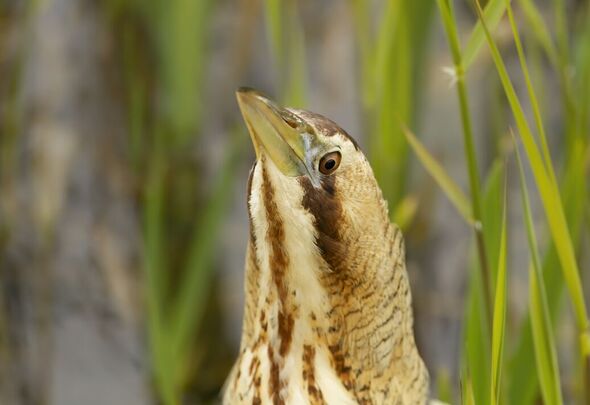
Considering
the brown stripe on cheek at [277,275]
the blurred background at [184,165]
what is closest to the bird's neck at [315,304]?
the brown stripe on cheek at [277,275]

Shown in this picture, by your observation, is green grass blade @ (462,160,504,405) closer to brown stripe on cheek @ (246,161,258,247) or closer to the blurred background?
brown stripe on cheek @ (246,161,258,247)

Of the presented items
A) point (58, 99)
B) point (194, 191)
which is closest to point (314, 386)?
point (194, 191)

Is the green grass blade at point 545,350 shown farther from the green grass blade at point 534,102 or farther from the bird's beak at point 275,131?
the bird's beak at point 275,131

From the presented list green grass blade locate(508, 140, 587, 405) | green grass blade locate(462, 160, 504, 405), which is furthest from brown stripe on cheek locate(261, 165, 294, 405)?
green grass blade locate(508, 140, 587, 405)

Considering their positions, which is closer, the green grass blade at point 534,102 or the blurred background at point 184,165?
the green grass blade at point 534,102

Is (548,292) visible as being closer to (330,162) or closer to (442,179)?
(442,179)

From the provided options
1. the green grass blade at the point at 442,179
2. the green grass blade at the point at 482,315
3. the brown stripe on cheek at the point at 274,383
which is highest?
the green grass blade at the point at 442,179

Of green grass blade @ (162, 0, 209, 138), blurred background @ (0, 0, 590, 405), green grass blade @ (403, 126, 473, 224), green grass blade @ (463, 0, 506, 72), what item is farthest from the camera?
green grass blade @ (162, 0, 209, 138)

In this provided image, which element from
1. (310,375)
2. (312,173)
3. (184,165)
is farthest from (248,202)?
(184,165)
